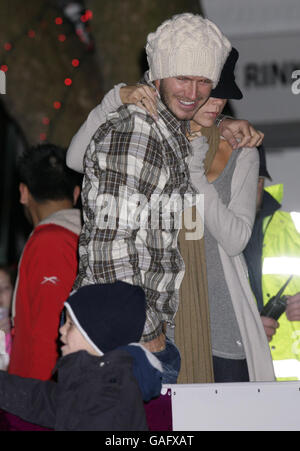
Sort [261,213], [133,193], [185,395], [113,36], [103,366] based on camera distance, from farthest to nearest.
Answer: [113,36] < [261,213] < [185,395] < [133,193] < [103,366]

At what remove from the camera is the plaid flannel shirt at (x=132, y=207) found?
7.80 feet

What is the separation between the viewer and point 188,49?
2646 millimetres

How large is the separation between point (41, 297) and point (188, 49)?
1097 mm

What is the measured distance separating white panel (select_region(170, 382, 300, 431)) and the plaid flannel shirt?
0.25 meters

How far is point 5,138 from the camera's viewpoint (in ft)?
23.1

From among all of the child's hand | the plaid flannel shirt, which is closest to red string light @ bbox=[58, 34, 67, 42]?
the child's hand

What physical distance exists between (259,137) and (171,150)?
57cm

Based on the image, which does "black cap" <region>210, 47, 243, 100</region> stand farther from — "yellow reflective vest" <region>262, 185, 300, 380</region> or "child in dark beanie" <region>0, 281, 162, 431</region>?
"child in dark beanie" <region>0, 281, 162, 431</region>

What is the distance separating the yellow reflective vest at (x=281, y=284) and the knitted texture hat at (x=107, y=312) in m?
1.20

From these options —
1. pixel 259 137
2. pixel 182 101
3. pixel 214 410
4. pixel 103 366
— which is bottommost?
pixel 214 410

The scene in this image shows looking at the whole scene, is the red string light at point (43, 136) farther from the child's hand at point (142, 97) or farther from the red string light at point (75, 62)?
the child's hand at point (142, 97)

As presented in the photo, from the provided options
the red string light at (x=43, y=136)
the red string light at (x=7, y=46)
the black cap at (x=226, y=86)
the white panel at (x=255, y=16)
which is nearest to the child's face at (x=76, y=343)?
the black cap at (x=226, y=86)
